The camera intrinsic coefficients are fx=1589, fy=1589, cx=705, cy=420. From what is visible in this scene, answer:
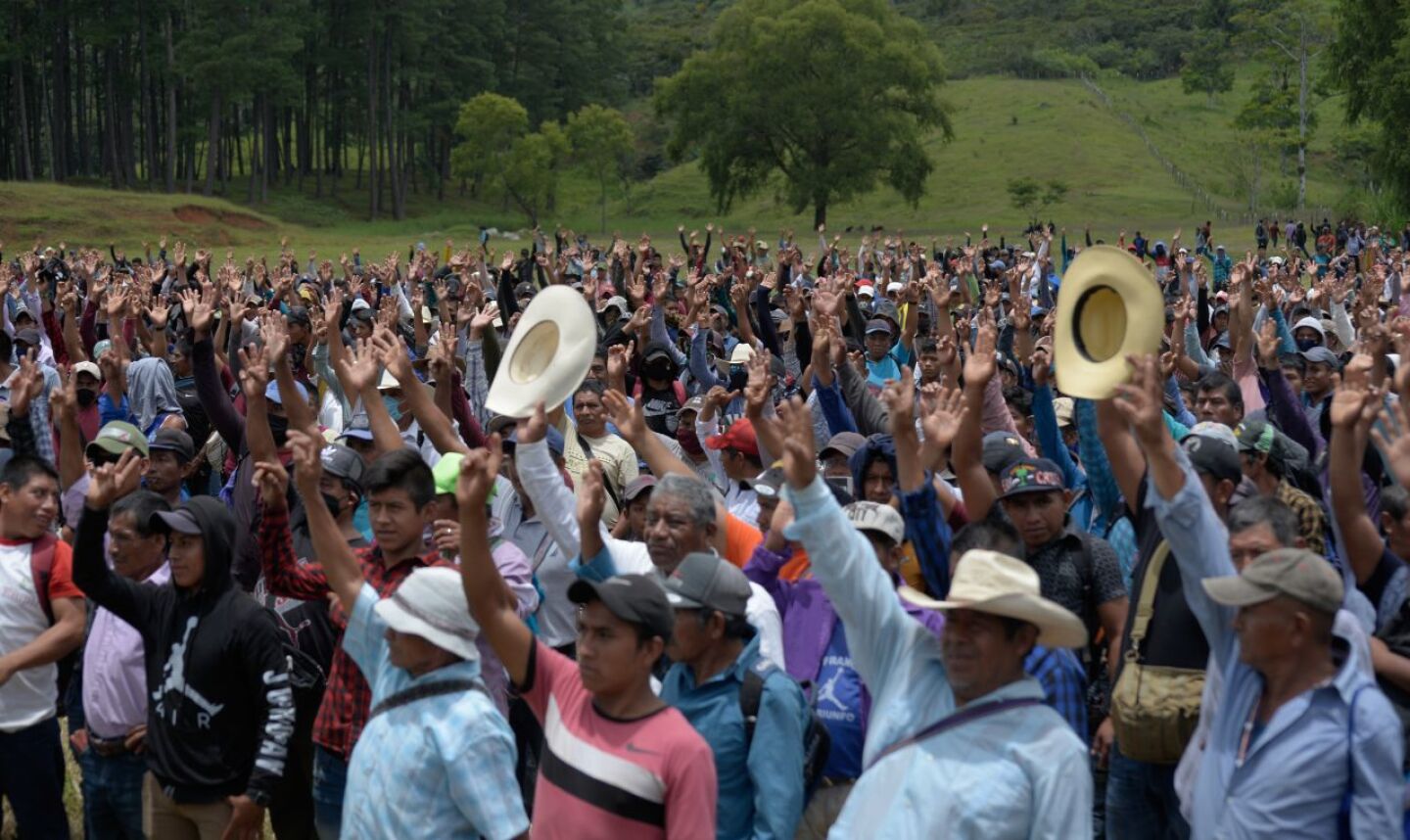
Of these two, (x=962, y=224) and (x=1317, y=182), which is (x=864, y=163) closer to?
(x=962, y=224)

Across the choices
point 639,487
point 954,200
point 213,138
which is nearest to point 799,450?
point 639,487

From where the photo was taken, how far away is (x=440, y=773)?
4160 millimetres

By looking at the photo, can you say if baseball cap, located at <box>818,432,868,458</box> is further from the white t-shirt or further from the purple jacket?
the white t-shirt

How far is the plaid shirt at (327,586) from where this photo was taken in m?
5.17

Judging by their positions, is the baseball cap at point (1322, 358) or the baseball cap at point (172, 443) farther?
the baseball cap at point (1322, 358)

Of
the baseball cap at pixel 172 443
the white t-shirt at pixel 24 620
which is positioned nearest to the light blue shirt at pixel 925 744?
the white t-shirt at pixel 24 620

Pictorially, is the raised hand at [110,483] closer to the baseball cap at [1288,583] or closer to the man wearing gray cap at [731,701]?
the man wearing gray cap at [731,701]

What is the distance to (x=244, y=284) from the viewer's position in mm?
18281

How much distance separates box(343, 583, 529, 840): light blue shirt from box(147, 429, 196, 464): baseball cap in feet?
11.1

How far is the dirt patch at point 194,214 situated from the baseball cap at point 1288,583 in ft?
150

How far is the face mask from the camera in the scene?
8.39 m

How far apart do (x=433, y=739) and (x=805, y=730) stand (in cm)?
104

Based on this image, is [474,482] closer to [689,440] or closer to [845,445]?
[845,445]

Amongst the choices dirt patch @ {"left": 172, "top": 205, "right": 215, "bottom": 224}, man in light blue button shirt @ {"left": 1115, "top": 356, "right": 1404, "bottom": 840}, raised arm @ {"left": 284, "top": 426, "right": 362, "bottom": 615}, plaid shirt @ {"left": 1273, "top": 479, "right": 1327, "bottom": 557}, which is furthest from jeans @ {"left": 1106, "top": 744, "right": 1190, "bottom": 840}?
dirt patch @ {"left": 172, "top": 205, "right": 215, "bottom": 224}
